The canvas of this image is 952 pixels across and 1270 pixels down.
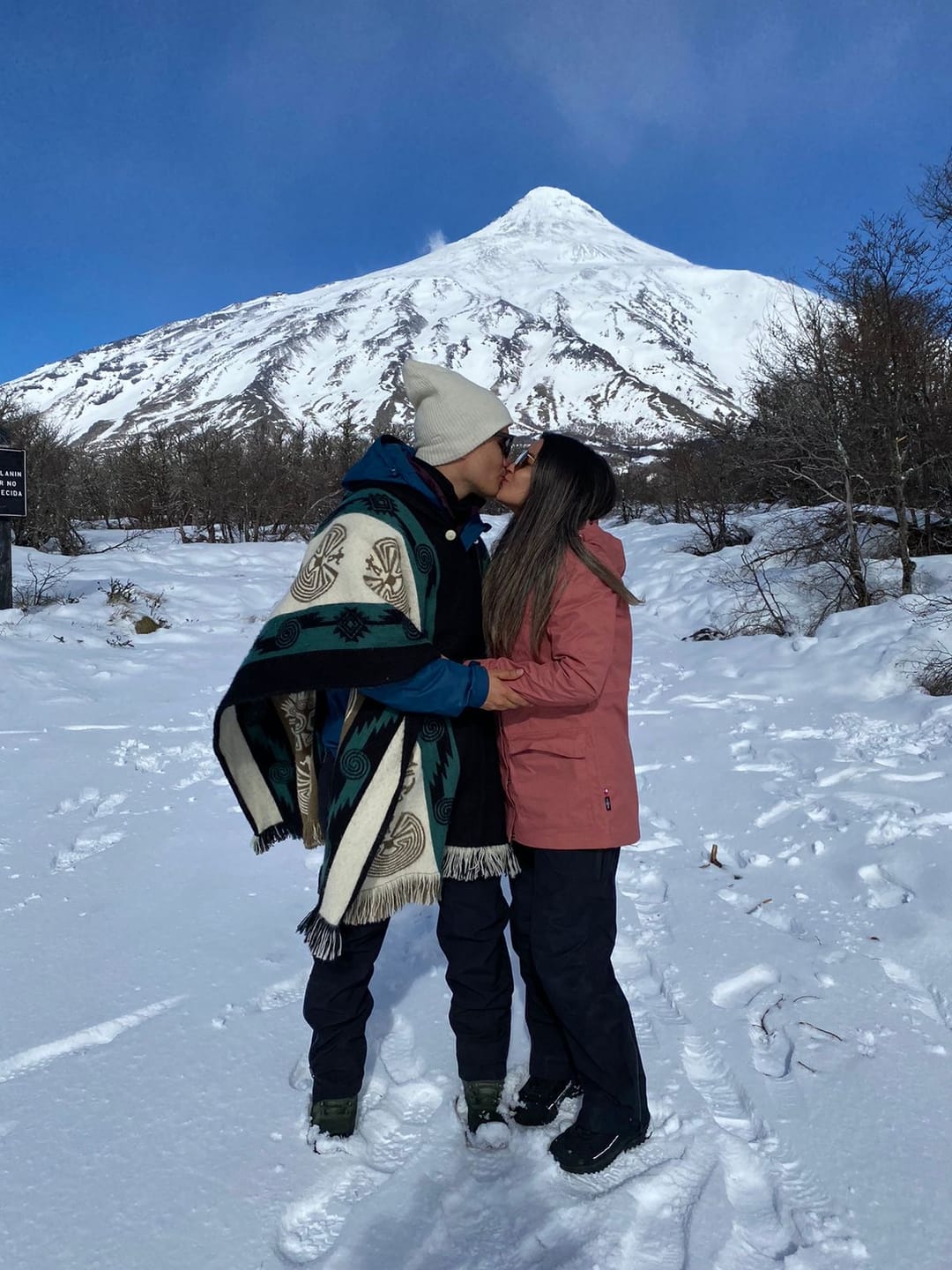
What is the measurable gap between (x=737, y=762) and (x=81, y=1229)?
4101 mm

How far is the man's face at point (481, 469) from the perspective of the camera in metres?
1.90

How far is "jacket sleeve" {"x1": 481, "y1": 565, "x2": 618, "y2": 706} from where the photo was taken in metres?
1.76

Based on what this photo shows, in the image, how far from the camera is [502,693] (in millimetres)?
1765

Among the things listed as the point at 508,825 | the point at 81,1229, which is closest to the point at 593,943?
the point at 508,825

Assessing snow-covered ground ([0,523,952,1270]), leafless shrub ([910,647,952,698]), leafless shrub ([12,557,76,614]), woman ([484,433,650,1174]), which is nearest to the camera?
snow-covered ground ([0,523,952,1270])

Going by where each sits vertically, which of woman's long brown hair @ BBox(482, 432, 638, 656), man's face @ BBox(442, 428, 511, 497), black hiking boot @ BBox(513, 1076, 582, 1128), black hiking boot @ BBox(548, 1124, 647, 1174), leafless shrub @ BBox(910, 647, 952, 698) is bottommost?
black hiking boot @ BBox(513, 1076, 582, 1128)

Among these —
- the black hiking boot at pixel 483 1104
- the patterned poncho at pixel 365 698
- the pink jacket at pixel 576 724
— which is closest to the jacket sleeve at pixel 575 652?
the pink jacket at pixel 576 724

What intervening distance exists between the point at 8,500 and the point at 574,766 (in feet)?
28.1

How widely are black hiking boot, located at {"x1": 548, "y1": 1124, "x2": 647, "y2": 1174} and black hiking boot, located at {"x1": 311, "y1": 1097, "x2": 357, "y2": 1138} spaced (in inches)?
20.1

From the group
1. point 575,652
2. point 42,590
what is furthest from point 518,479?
point 42,590

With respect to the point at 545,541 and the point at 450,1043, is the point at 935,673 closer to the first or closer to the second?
the point at 450,1043

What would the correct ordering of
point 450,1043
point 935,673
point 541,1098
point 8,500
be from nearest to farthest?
point 541,1098
point 450,1043
point 935,673
point 8,500

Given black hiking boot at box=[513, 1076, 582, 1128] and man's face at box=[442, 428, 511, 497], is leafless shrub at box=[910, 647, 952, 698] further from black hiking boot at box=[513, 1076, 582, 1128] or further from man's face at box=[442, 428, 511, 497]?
man's face at box=[442, 428, 511, 497]

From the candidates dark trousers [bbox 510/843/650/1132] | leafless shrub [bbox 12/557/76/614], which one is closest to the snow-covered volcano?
leafless shrub [bbox 12/557/76/614]
